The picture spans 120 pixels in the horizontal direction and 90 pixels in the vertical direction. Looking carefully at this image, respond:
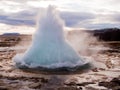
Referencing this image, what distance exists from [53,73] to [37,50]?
3.14m

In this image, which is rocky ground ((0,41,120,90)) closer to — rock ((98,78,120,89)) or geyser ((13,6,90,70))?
rock ((98,78,120,89))

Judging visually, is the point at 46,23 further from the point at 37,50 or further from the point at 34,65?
the point at 34,65

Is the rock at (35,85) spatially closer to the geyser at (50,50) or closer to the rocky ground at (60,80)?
the rocky ground at (60,80)

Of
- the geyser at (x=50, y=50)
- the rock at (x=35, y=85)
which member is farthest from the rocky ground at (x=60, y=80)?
the geyser at (x=50, y=50)

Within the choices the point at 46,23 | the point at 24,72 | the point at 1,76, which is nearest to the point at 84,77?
the point at 24,72

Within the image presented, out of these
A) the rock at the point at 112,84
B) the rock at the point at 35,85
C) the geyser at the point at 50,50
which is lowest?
the rock at the point at 112,84

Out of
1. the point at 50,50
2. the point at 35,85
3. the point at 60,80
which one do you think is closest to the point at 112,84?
the point at 60,80

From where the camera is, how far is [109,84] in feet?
37.5

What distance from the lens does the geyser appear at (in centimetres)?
1545

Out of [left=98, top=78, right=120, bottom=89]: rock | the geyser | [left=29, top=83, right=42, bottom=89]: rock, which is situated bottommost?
[left=98, top=78, right=120, bottom=89]: rock

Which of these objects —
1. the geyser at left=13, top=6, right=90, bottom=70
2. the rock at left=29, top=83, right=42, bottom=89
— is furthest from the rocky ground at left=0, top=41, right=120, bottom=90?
the geyser at left=13, top=6, right=90, bottom=70

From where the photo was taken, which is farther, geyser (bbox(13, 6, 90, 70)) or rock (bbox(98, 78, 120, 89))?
geyser (bbox(13, 6, 90, 70))

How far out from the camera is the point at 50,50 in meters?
16.4

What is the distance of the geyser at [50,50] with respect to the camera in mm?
15445
